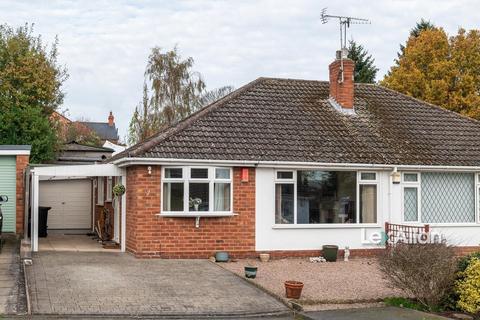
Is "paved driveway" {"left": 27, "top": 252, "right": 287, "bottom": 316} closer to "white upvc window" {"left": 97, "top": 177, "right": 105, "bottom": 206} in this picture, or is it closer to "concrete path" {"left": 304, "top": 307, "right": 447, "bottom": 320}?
"concrete path" {"left": 304, "top": 307, "right": 447, "bottom": 320}

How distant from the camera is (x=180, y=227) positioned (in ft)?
52.2

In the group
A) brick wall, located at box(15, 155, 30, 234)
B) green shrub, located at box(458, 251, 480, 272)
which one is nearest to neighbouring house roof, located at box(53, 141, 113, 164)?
brick wall, located at box(15, 155, 30, 234)

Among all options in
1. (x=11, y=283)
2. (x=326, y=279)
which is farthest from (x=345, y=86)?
(x=11, y=283)

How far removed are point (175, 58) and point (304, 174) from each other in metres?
24.7

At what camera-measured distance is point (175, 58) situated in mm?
40125

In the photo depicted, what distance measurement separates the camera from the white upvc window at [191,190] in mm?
15898

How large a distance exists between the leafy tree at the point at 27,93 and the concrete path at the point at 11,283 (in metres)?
11.0

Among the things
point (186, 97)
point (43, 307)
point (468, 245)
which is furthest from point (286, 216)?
point (186, 97)

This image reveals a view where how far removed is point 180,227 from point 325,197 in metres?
4.05

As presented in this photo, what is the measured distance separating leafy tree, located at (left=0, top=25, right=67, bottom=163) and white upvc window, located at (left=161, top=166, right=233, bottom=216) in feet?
42.5

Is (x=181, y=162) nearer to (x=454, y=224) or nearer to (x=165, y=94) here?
(x=454, y=224)

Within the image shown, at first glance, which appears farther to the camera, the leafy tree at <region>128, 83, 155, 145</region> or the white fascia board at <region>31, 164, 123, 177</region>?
the leafy tree at <region>128, 83, 155, 145</region>

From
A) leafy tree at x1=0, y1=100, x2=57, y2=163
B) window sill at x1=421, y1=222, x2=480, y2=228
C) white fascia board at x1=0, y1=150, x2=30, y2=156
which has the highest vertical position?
leafy tree at x1=0, y1=100, x2=57, y2=163

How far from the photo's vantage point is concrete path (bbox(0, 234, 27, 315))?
1001 centimetres
